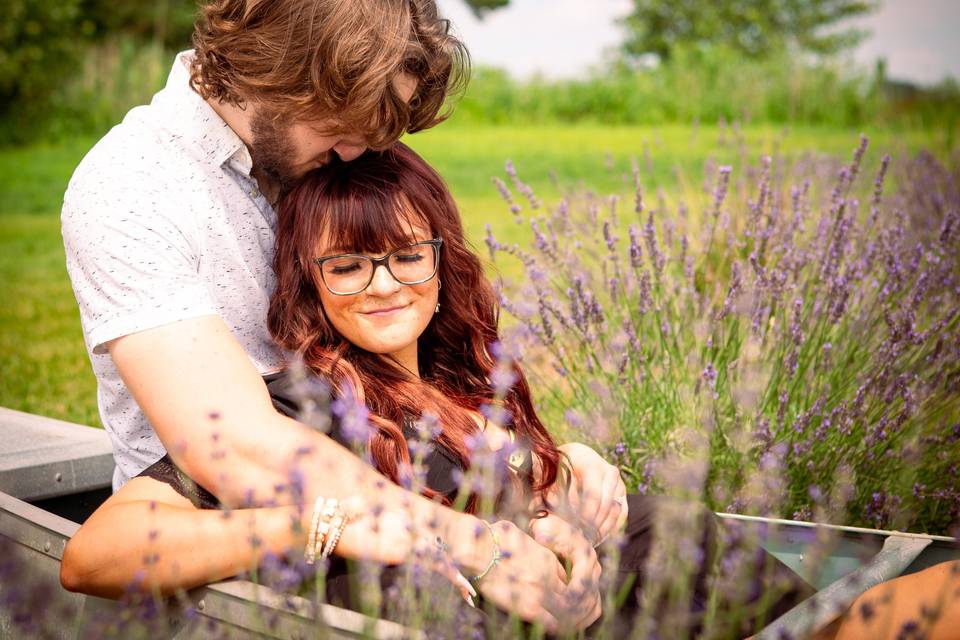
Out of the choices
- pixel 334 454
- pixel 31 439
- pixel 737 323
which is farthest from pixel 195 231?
pixel 737 323

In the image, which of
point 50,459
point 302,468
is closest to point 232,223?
point 302,468

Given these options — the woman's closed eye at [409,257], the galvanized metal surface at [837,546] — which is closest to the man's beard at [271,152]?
the woman's closed eye at [409,257]

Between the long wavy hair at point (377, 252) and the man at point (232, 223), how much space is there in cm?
7

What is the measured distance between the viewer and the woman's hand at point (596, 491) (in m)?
2.00

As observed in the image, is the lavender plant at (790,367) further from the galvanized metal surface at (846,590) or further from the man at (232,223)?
the man at (232,223)

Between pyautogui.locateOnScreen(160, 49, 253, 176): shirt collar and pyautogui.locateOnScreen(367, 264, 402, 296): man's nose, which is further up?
pyautogui.locateOnScreen(160, 49, 253, 176): shirt collar

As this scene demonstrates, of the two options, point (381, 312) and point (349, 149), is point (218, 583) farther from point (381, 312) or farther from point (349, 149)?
point (349, 149)

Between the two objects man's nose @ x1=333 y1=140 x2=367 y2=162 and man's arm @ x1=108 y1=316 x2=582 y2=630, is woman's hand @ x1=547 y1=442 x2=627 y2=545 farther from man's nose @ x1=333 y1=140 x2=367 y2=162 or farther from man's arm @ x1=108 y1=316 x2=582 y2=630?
man's nose @ x1=333 y1=140 x2=367 y2=162

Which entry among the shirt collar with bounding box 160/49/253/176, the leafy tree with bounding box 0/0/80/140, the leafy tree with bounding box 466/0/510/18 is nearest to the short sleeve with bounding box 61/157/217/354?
the shirt collar with bounding box 160/49/253/176

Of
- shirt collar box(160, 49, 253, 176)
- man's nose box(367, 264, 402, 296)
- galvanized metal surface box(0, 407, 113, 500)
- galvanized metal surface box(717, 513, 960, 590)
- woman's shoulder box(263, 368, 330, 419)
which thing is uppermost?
shirt collar box(160, 49, 253, 176)

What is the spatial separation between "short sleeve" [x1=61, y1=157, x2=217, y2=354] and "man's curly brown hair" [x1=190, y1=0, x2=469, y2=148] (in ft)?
0.88

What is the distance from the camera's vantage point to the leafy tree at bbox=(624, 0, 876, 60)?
2925 cm

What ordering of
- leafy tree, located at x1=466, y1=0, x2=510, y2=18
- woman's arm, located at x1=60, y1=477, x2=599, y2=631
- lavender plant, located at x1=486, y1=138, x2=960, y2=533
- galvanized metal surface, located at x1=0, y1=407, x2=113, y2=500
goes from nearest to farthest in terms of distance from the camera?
woman's arm, located at x1=60, y1=477, x2=599, y2=631 < galvanized metal surface, located at x1=0, y1=407, x2=113, y2=500 < lavender plant, located at x1=486, y1=138, x2=960, y2=533 < leafy tree, located at x1=466, y1=0, x2=510, y2=18

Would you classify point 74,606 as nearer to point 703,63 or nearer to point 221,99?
point 221,99
